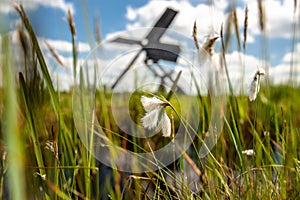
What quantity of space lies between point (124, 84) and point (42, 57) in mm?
556

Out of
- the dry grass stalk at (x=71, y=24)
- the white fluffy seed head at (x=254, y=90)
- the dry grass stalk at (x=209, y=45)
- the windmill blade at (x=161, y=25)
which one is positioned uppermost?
the windmill blade at (x=161, y=25)

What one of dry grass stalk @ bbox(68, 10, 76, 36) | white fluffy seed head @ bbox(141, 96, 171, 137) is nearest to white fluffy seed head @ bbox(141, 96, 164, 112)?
white fluffy seed head @ bbox(141, 96, 171, 137)

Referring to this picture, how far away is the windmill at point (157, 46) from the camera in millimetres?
1232

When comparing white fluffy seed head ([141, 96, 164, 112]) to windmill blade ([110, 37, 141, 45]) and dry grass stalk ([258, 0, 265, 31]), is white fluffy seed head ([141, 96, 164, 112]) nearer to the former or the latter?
windmill blade ([110, 37, 141, 45])

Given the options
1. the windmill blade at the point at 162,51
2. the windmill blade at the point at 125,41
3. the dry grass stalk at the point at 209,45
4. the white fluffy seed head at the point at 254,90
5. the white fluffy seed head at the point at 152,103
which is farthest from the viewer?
the windmill blade at the point at 125,41

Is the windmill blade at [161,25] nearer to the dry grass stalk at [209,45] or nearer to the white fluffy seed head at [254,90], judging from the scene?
the dry grass stalk at [209,45]

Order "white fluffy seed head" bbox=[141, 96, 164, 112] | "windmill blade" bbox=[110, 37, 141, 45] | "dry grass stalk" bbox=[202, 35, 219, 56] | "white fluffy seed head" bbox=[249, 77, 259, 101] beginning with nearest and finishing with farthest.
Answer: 1. "white fluffy seed head" bbox=[141, 96, 164, 112]
2. "white fluffy seed head" bbox=[249, 77, 259, 101]
3. "dry grass stalk" bbox=[202, 35, 219, 56]
4. "windmill blade" bbox=[110, 37, 141, 45]

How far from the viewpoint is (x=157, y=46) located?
1318 millimetres

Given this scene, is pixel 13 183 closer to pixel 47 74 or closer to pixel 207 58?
pixel 47 74

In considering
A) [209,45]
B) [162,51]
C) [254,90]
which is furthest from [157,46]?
[254,90]

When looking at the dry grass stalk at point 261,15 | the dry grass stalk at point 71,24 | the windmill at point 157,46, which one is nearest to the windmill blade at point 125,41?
the windmill at point 157,46

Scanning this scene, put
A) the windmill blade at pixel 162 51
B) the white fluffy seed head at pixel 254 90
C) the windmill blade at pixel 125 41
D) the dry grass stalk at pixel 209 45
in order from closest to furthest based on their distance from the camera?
the white fluffy seed head at pixel 254 90
the dry grass stalk at pixel 209 45
the windmill blade at pixel 162 51
the windmill blade at pixel 125 41

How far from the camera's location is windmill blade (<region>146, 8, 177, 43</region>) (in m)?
1.33

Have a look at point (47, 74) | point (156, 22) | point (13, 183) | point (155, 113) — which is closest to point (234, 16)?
point (156, 22)
